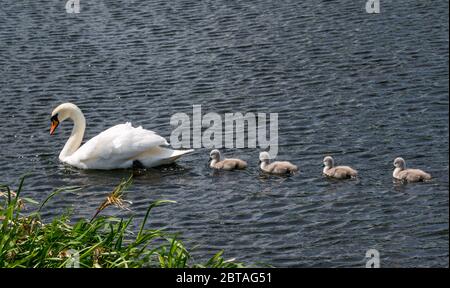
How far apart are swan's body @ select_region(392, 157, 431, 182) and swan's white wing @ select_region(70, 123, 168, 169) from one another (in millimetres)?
3829

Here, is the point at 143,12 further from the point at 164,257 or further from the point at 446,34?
the point at 164,257

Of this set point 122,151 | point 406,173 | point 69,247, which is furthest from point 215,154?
point 69,247

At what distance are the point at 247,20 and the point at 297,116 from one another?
20.6 ft

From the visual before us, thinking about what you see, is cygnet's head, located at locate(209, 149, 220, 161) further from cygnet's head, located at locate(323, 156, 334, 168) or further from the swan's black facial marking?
the swan's black facial marking

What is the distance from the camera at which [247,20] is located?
2348 centimetres

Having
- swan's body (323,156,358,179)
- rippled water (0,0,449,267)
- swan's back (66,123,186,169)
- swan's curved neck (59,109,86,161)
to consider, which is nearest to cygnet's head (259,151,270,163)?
rippled water (0,0,449,267)

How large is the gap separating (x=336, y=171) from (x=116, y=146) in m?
3.77

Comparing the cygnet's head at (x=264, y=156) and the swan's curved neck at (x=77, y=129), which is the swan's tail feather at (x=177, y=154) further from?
the swan's curved neck at (x=77, y=129)

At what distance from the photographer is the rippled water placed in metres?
13.4

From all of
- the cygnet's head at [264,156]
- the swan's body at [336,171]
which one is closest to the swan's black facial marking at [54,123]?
the cygnet's head at [264,156]

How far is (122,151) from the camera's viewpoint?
54.7 ft

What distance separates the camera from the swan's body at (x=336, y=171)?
48.7 feet

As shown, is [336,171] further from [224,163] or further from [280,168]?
[224,163]
